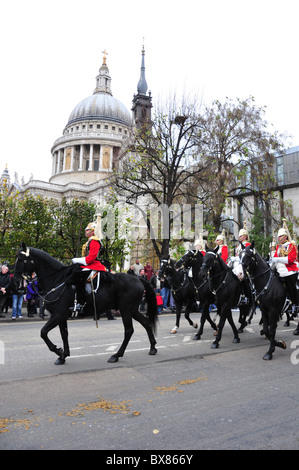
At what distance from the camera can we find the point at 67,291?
7.29m

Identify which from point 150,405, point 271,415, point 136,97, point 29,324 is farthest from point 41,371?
point 136,97

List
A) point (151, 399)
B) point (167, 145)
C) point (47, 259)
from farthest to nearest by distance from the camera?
1. point (167, 145)
2. point (47, 259)
3. point (151, 399)

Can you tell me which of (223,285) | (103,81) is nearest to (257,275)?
(223,285)

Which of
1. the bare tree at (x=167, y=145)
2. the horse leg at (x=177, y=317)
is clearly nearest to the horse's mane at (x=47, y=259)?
the horse leg at (x=177, y=317)

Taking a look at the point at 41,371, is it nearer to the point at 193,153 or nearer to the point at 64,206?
the point at 193,153

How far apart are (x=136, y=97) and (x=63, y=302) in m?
77.2

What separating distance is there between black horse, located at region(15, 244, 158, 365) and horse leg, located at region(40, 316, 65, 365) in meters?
0.02

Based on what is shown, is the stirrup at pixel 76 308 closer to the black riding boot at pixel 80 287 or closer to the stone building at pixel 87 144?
the black riding boot at pixel 80 287

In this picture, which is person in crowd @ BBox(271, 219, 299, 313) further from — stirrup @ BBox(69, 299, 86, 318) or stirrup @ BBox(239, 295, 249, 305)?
stirrup @ BBox(69, 299, 86, 318)

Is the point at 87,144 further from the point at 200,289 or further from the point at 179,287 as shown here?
the point at 200,289

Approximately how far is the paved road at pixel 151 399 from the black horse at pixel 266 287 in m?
0.91

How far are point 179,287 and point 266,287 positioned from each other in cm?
402

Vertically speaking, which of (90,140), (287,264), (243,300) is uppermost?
(90,140)

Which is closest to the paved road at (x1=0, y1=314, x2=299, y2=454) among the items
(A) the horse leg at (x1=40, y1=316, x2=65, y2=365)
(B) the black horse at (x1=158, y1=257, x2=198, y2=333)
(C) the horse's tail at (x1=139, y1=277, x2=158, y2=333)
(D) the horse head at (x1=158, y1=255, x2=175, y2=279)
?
(A) the horse leg at (x1=40, y1=316, x2=65, y2=365)
